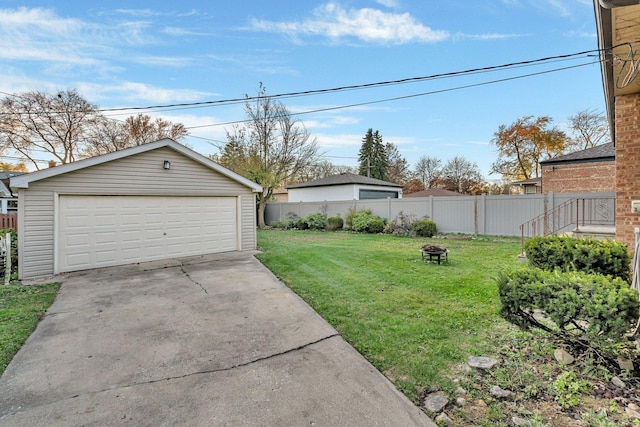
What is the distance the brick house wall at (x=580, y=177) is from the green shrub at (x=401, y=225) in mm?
10704

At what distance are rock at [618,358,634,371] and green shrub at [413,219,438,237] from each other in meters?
10.2

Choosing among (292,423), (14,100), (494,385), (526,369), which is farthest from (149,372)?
(14,100)

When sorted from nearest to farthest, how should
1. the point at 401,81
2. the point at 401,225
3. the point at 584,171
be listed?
the point at 401,81
the point at 401,225
the point at 584,171

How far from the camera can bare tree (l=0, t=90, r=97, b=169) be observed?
1909cm

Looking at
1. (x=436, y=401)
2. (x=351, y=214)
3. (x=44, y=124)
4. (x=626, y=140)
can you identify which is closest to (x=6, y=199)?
(x=44, y=124)

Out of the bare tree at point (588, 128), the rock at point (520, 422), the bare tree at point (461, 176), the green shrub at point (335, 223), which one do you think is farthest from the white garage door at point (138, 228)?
the bare tree at point (461, 176)

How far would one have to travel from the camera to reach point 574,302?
246cm

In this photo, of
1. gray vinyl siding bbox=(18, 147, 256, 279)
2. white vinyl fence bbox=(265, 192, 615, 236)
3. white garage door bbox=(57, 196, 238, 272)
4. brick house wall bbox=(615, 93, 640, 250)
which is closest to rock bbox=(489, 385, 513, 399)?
brick house wall bbox=(615, 93, 640, 250)

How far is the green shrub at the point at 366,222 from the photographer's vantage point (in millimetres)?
14188

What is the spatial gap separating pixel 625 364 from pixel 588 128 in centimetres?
3193

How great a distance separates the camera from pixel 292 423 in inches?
82.6

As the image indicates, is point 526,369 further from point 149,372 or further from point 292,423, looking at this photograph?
point 149,372

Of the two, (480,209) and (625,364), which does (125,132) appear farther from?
(625,364)

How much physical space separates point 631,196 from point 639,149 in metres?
0.69
